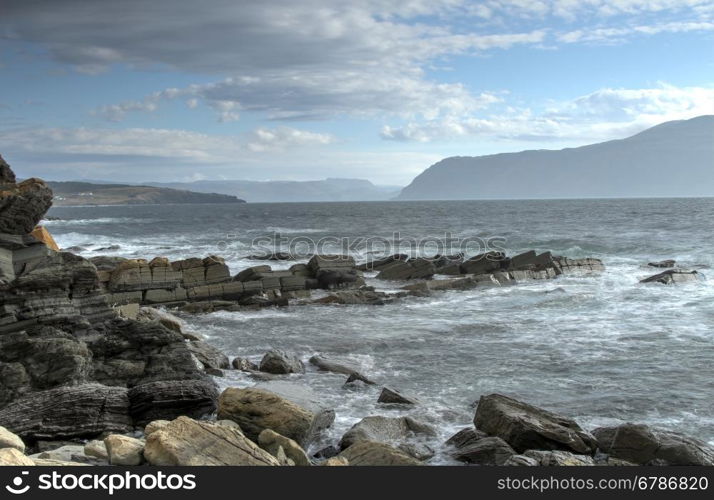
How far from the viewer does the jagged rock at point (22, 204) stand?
13445 mm

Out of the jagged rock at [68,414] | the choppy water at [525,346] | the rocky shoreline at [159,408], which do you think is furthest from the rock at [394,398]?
the jagged rock at [68,414]

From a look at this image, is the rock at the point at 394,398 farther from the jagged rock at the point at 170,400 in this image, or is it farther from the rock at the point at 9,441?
the rock at the point at 9,441

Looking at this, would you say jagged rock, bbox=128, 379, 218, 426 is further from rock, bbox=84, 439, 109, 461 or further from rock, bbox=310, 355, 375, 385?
rock, bbox=310, 355, 375, 385

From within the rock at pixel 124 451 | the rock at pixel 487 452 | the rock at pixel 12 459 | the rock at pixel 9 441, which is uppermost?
the rock at pixel 12 459

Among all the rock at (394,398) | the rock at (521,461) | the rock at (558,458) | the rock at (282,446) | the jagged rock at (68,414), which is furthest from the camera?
the rock at (394,398)

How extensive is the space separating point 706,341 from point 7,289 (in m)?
17.0

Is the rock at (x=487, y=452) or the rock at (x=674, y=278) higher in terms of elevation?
the rock at (x=674, y=278)

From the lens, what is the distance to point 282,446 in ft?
27.8

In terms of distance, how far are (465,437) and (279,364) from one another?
578cm

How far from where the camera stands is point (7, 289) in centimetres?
1238

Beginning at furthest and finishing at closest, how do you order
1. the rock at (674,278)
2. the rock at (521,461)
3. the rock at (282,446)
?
the rock at (674,278) → the rock at (521,461) → the rock at (282,446)

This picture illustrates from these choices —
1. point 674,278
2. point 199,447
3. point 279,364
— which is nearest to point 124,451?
point 199,447

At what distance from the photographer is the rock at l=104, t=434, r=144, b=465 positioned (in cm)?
729

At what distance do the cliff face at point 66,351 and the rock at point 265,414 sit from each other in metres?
1.07
